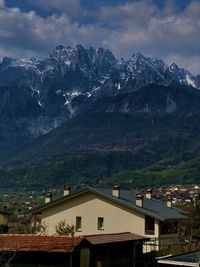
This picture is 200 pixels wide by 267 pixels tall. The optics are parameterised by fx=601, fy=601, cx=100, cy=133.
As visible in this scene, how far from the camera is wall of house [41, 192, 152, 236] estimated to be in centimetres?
5347

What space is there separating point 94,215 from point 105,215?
1.02m

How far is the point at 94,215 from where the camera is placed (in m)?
54.6

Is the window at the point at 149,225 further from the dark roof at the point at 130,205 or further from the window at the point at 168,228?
the window at the point at 168,228

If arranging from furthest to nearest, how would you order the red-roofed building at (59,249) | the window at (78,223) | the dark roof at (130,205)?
the window at (78,223) → the dark roof at (130,205) → the red-roofed building at (59,249)

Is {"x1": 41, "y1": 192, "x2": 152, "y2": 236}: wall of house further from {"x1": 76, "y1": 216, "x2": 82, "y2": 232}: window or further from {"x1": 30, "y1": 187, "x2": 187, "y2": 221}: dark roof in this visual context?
{"x1": 30, "y1": 187, "x2": 187, "y2": 221}: dark roof

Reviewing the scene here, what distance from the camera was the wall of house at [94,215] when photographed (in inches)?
2105

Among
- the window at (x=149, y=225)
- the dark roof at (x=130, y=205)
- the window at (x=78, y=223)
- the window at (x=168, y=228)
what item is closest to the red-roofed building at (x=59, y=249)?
the dark roof at (x=130, y=205)

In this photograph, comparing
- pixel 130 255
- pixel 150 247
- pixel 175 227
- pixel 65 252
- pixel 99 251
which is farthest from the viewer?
pixel 175 227

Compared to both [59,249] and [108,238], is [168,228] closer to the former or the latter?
[108,238]

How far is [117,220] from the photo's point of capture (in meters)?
54.0

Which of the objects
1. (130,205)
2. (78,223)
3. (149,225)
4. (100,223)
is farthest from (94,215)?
(149,225)

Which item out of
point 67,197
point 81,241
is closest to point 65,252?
point 81,241

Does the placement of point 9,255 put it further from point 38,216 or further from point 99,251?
point 38,216

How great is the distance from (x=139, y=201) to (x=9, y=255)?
21370 mm
